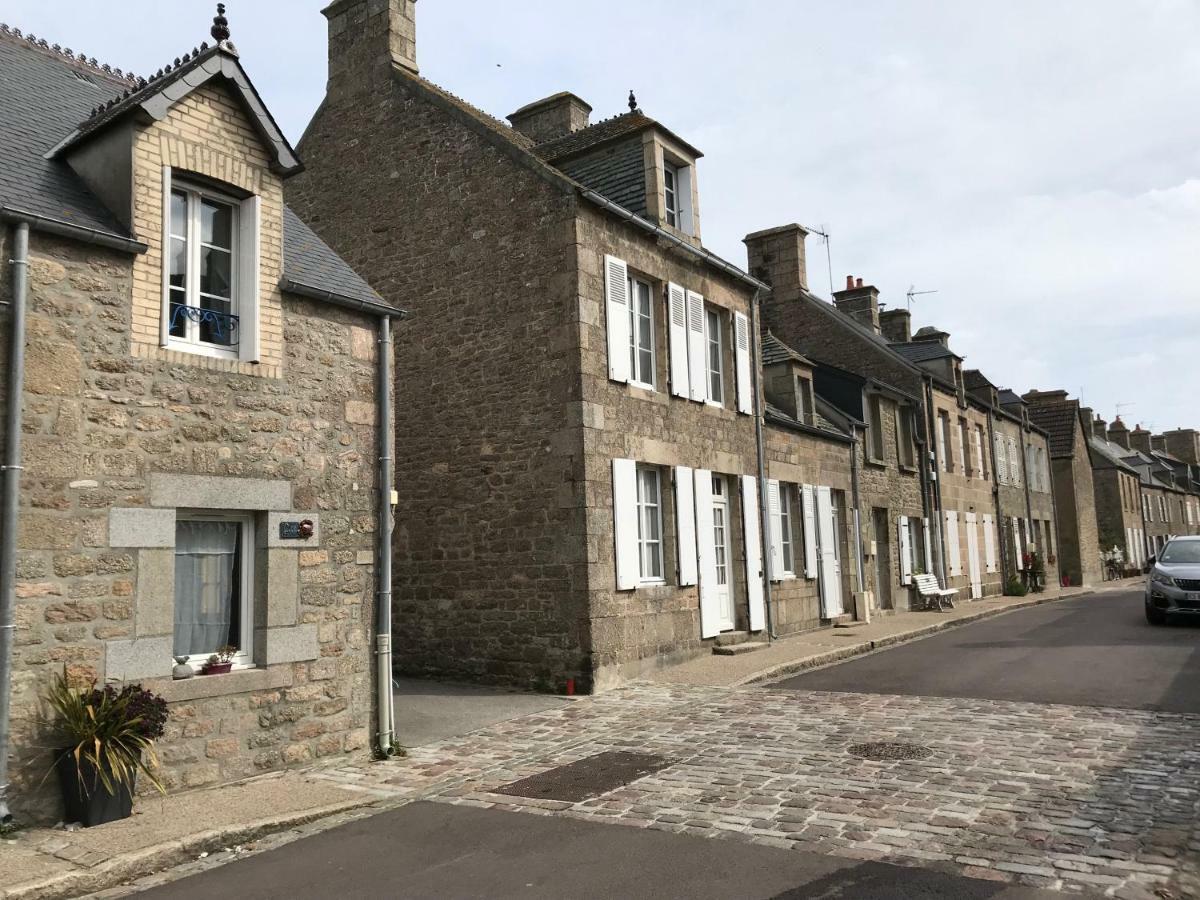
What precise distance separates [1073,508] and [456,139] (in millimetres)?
30448

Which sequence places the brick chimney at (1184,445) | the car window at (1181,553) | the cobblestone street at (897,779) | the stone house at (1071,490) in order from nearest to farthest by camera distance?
the cobblestone street at (897,779), the car window at (1181,553), the stone house at (1071,490), the brick chimney at (1184,445)

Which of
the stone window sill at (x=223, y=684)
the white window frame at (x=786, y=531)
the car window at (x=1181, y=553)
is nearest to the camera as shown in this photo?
the stone window sill at (x=223, y=684)

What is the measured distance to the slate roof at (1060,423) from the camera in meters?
35.3

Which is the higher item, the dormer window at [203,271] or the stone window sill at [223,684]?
the dormer window at [203,271]

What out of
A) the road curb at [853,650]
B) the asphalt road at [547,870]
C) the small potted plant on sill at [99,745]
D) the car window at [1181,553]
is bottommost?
the asphalt road at [547,870]

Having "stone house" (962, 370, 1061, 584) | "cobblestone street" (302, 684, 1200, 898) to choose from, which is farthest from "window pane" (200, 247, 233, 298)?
"stone house" (962, 370, 1061, 584)

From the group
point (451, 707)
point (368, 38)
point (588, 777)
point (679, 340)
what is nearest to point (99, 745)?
point (588, 777)

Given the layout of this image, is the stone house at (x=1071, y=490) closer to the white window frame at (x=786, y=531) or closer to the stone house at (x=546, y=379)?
the white window frame at (x=786, y=531)

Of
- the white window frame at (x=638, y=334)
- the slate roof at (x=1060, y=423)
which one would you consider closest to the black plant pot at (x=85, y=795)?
the white window frame at (x=638, y=334)

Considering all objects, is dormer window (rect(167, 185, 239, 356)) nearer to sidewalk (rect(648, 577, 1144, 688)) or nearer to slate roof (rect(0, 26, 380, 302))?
slate roof (rect(0, 26, 380, 302))

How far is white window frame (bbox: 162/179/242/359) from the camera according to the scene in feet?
22.6

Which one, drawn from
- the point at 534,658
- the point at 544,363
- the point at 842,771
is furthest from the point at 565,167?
the point at 842,771

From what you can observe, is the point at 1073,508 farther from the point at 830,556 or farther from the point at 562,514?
the point at 562,514

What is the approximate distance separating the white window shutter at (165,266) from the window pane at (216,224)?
417 millimetres
